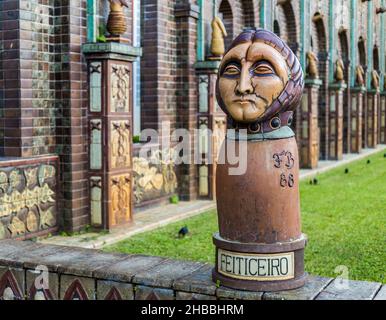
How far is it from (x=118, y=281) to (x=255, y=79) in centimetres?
152

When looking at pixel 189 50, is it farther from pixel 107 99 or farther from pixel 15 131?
pixel 15 131

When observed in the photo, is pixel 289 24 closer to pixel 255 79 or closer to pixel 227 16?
pixel 227 16

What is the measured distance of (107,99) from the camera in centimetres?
827

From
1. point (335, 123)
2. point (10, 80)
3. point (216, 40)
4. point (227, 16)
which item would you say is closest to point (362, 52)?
point (335, 123)

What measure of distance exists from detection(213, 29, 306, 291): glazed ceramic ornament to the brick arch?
13.1m

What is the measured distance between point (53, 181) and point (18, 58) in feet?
5.30

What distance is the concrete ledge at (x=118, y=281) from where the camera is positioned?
3.67 m

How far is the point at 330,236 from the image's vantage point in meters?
8.24

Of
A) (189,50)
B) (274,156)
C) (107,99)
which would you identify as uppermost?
(189,50)

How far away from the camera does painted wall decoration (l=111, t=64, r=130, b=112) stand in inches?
330

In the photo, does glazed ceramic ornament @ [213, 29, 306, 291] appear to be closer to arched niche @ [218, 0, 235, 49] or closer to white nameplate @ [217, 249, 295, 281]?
white nameplate @ [217, 249, 295, 281]

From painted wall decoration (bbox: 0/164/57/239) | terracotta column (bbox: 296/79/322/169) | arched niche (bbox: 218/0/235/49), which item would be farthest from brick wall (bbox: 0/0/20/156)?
terracotta column (bbox: 296/79/322/169)

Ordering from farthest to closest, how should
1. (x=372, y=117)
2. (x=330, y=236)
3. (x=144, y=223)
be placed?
(x=372, y=117), (x=144, y=223), (x=330, y=236)
